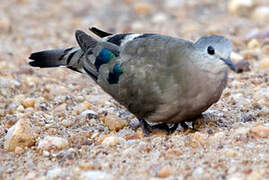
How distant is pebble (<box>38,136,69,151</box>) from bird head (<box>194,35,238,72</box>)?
142 centimetres

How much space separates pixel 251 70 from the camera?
6.30m

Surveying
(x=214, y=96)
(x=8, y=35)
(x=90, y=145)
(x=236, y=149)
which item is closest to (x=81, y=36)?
(x=90, y=145)

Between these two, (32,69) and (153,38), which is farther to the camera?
(32,69)

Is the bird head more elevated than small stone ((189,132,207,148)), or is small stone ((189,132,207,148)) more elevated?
the bird head

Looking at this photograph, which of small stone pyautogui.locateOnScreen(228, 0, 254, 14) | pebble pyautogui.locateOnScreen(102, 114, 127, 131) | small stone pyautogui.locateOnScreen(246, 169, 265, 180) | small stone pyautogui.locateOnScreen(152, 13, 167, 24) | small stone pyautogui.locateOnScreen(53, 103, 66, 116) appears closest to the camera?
small stone pyautogui.locateOnScreen(246, 169, 265, 180)

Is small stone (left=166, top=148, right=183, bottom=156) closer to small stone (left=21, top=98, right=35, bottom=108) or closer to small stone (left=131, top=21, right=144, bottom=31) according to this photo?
small stone (left=21, top=98, right=35, bottom=108)

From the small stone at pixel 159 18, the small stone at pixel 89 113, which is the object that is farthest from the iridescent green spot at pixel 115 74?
the small stone at pixel 159 18

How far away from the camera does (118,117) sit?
5.00 meters

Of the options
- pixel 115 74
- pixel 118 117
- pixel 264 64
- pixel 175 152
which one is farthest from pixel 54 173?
pixel 264 64

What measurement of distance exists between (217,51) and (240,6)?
5.07 meters

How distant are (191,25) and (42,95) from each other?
3.45m

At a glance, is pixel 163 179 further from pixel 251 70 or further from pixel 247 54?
pixel 247 54

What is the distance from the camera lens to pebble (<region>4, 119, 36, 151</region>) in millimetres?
4309

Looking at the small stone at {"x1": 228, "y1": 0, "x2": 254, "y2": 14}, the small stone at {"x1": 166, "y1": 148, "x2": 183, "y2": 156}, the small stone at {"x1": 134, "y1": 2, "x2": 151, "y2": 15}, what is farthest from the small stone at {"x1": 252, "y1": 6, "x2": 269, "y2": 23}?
the small stone at {"x1": 166, "y1": 148, "x2": 183, "y2": 156}
